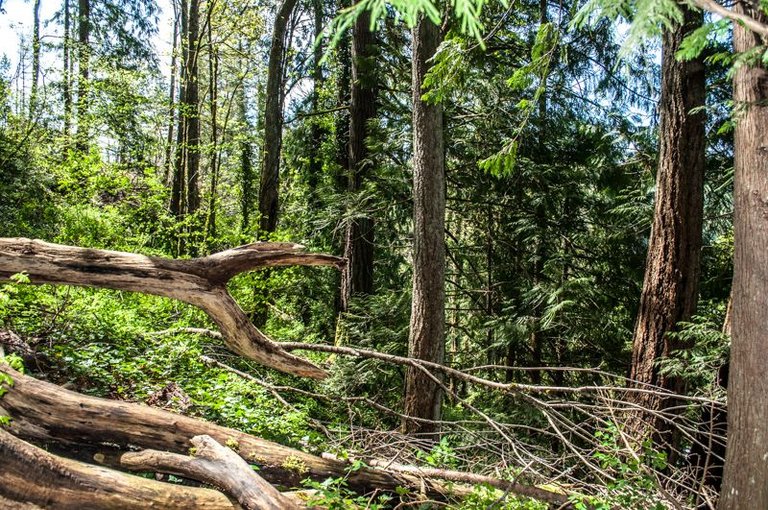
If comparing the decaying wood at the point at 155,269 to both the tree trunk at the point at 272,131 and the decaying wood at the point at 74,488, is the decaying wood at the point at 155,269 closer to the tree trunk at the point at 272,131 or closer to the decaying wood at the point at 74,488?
the decaying wood at the point at 74,488

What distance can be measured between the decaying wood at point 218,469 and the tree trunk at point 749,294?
9.81 ft

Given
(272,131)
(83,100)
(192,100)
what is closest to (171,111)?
(192,100)

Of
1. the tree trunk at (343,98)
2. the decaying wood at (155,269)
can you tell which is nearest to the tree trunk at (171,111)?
the tree trunk at (343,98)

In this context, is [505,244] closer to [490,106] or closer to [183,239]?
[490,106]

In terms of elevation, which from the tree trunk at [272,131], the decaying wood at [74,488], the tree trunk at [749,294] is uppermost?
the tree trunk at [272,131]

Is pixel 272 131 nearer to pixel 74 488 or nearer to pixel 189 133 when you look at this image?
pixel 189 133

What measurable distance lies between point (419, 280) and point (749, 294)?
330cm

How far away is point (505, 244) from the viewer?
8.48 meters

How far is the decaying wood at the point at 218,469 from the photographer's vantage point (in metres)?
3.13

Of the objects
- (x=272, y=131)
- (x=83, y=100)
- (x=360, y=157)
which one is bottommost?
(x=360, y=157)

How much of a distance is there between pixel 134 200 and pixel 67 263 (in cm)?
541

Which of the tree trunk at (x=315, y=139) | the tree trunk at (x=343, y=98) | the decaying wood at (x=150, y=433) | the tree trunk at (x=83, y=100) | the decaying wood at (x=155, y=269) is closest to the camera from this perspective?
the decaying wood at (x=150, y=433)

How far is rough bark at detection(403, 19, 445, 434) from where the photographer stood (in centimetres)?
583

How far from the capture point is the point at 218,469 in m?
3.33
